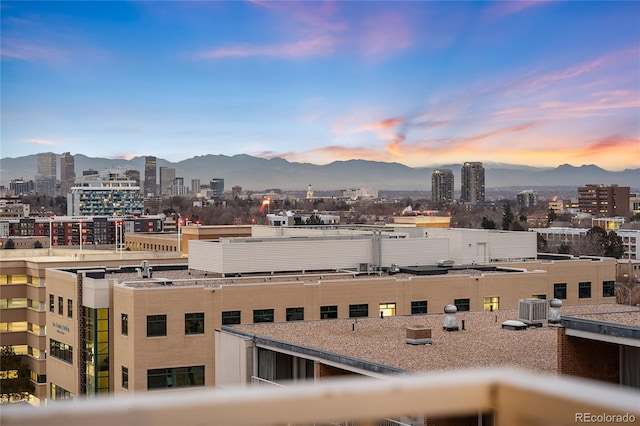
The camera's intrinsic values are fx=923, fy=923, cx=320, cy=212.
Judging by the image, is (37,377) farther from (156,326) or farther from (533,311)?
(533,311)

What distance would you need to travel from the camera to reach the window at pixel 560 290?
58.0 m

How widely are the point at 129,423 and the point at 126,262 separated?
7076 centimetres

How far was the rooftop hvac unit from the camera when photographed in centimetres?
3164

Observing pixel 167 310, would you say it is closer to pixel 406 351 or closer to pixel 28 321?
pixel 406 351

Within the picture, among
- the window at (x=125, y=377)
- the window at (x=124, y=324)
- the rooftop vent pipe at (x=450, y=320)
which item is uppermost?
the rooftop vent pipe at (x=450, y=320)

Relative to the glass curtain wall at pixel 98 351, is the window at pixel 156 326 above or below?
above

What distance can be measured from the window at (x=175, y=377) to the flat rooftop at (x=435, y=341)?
941 centimetres

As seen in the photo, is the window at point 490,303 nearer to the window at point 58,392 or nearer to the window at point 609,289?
the window at point 609,289

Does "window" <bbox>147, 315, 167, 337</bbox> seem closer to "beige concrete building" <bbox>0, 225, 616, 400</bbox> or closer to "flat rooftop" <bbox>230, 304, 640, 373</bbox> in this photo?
"beige concrete building" <bbox>0, 225, 616, 400</bbox>

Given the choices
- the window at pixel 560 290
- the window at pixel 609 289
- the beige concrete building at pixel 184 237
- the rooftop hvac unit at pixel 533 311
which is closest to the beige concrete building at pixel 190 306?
the window at pixel 560 290

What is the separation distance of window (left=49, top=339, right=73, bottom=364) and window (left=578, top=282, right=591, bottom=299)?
32209mm

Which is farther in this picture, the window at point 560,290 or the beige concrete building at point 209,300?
the window at point 560,290

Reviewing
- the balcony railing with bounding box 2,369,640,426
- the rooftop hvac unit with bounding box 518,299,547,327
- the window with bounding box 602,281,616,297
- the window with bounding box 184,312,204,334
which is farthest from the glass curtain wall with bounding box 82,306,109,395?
the balcony railing with bounding box 2,369,640,426

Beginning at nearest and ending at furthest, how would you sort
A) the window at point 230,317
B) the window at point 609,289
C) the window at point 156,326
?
the window at point 156,326 → the window at point 230,317 → the window at point 609,289
